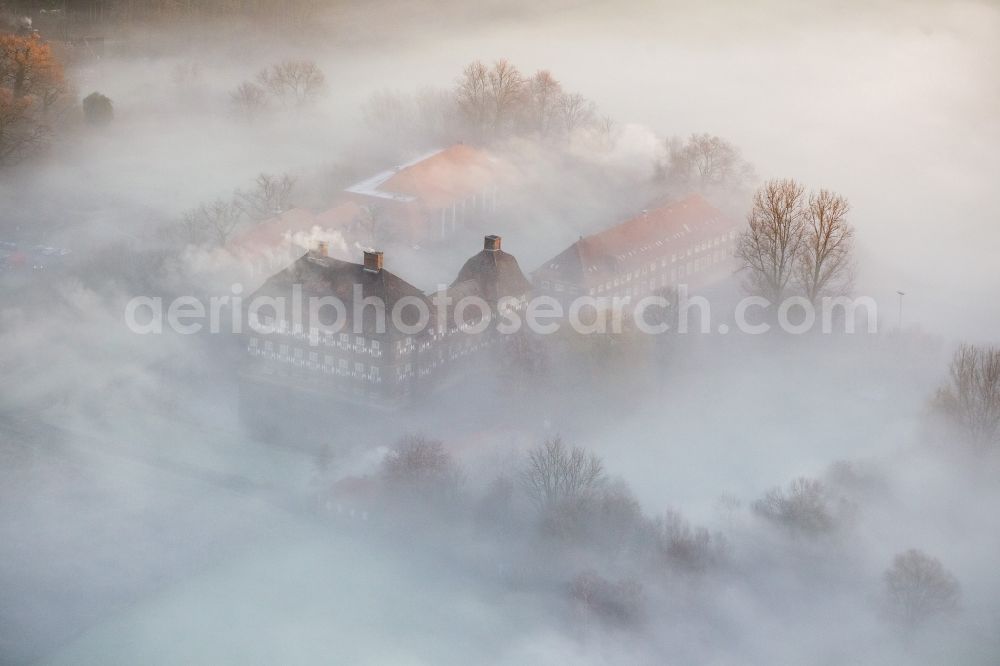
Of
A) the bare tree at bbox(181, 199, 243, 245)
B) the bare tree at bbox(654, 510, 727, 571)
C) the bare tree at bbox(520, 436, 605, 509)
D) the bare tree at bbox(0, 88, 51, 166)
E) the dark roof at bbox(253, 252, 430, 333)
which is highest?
the bare tree at bbox(0, 88, 51, 166)

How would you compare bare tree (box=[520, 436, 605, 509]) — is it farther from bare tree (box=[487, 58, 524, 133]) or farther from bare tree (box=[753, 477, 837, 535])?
bare tree (box=[487, 58, 524, 133])

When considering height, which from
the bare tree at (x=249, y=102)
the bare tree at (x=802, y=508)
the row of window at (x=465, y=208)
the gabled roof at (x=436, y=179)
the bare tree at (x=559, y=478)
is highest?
the bare tree at (x=249, y=102)

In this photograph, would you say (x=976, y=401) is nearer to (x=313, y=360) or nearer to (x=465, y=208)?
(x=313, y=360)

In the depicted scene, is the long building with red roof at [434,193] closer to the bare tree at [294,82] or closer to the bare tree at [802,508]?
the bare tree at [294,82]

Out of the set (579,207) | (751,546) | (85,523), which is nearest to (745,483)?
(751,546)

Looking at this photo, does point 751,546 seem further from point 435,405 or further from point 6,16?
point 6,16

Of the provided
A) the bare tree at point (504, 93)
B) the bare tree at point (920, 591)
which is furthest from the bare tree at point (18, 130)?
the bare tree at point (920, 591)

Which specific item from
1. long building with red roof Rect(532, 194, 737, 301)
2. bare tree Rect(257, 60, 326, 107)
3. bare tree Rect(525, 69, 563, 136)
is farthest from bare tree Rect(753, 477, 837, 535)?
bare tree Rect(257, 60, 326, 107)
